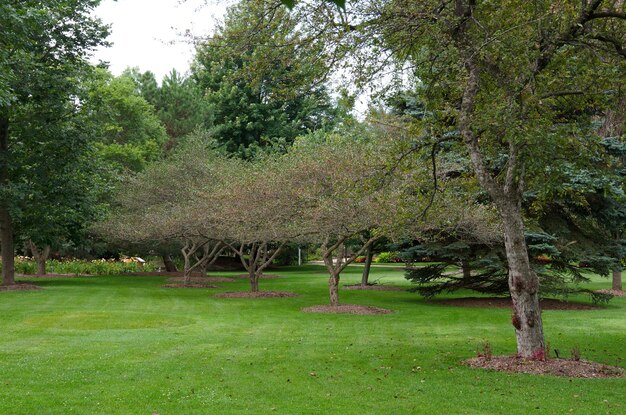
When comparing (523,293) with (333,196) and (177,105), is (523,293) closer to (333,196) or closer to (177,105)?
(333,196)

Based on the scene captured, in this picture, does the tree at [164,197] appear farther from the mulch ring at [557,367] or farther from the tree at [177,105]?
the mulch ring at [557,367]

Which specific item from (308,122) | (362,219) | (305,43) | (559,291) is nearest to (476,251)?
(559,291)

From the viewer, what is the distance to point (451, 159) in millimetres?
20531

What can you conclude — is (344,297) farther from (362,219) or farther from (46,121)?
(46,121)

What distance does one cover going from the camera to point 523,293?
9805 mm

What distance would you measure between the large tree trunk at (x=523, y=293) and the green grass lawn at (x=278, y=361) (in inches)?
34.3

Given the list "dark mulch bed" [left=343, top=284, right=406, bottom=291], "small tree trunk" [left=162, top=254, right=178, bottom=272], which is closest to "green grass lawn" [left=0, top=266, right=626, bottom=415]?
"dark mulch bed" [left=343, top=284, right=406, bottom=291]

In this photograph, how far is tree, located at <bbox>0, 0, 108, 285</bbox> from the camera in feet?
75.6

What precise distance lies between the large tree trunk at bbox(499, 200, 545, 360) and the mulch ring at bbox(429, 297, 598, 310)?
1245 centimetres

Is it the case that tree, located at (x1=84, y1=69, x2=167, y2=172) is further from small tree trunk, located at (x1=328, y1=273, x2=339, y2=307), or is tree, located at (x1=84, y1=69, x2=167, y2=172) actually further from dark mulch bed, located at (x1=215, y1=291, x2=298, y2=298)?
small tree trunk, located at (x1=328, y1=273, x2=339, y2=307)

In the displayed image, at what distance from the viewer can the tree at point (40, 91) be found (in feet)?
75.6

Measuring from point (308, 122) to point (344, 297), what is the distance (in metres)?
24.8

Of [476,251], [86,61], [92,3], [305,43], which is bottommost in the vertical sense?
[476,251]

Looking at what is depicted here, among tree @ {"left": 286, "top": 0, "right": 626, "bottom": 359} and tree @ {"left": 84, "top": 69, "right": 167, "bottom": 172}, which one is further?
tree @ {"left": 84, "top": 69, "right": 167, "bottom": 172}
